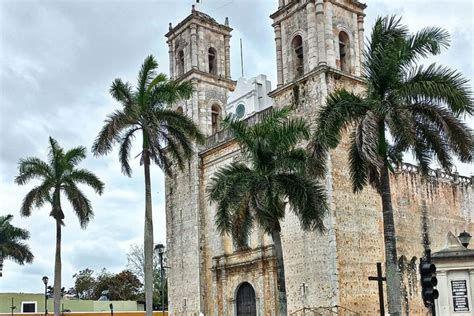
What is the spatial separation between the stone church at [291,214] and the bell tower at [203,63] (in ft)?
0.20

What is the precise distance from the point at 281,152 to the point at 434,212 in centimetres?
1341

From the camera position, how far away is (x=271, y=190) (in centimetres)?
1950

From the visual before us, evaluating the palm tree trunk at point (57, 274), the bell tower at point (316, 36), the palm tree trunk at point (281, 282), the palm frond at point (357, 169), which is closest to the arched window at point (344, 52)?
the bell tower at point (316, 36)

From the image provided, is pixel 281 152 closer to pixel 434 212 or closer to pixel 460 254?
pixel 460 254

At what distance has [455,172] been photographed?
32875mm

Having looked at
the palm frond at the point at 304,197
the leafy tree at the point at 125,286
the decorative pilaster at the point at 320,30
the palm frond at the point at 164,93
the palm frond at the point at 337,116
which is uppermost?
the decorative pilaster at the point at 320,30

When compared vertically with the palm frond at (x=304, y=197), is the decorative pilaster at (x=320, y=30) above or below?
above

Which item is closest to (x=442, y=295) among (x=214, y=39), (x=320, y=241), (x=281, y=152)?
(x=281, y=152)

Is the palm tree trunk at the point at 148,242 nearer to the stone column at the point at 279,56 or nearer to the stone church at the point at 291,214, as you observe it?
the stone church at the point at 291,214

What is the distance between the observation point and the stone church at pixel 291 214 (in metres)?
26.0

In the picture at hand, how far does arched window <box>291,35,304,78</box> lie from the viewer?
29344 millimetres

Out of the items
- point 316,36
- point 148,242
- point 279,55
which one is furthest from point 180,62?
point 148,242

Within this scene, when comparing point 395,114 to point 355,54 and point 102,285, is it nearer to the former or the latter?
point 355,54

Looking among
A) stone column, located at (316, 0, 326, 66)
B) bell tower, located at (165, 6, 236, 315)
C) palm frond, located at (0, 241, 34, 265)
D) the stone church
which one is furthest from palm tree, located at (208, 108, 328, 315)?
palm frond, located at (0, 241, 34, 265)
